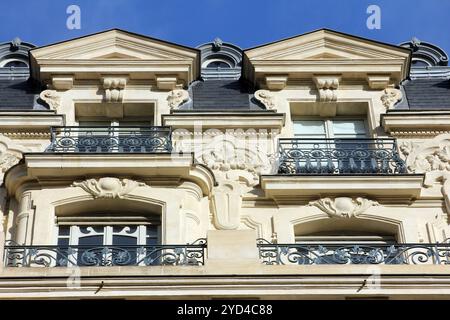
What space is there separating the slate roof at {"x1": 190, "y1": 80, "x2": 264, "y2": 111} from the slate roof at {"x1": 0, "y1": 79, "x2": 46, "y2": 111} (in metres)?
2.64

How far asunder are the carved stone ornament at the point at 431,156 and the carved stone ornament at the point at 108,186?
425 cm

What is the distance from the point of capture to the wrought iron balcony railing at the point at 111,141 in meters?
17.3

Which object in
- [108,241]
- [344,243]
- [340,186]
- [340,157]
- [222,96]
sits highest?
[222,96]

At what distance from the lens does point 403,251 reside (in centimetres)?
1520

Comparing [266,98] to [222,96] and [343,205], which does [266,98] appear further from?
[343,205]

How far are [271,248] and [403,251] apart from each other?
1765mm

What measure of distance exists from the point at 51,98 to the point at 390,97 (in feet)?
18.5

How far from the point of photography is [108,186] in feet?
54.5

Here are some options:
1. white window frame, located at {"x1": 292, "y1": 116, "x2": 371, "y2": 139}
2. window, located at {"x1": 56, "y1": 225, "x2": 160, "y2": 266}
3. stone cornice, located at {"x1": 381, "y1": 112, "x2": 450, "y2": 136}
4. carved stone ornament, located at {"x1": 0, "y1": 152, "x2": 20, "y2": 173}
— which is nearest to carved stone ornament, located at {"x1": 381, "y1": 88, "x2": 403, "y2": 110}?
white window frame, located at {"x1": 292, "y1": 116, "x2": 371, "y2": 139}

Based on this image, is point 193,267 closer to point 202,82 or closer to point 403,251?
point 403,251

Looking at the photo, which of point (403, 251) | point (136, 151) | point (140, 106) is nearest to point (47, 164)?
point (136, 151)

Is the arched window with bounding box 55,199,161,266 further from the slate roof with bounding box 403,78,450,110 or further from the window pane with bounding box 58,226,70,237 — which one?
the slate roof with bounding box 403,78,450,110

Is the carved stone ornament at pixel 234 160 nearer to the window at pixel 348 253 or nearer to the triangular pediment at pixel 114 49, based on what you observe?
the window at pixel 348 253

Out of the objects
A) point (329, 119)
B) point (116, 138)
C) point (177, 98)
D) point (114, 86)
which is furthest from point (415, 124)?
point (114, 86)
